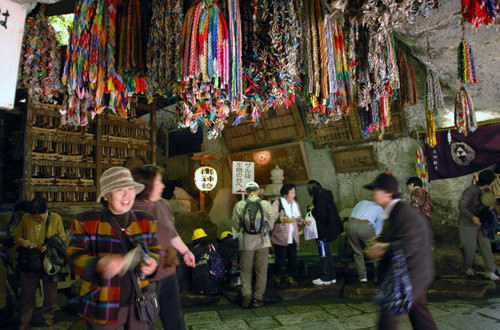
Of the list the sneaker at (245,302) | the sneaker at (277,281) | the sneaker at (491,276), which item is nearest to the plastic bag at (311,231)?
the sneaker at (277,281)

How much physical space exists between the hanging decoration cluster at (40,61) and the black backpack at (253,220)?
3.48m

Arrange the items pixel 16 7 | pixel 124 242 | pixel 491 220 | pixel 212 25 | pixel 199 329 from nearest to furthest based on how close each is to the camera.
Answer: pixel 124 242, pixel 16 7, pixel 212 25, pixel 199 329, pixel 491 220

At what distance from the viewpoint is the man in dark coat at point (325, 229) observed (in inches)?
271

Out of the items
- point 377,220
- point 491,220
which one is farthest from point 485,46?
point 377,220

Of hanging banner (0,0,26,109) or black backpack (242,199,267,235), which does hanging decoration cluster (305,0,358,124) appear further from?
hanging banner (0,0,26,109)

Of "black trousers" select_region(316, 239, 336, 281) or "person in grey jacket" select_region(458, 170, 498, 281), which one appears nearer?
"person in grey jacket" select_region(458, 170, 498, 281)

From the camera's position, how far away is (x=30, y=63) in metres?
4.22

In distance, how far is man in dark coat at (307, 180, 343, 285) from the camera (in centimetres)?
688

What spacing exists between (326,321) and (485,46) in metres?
6.47

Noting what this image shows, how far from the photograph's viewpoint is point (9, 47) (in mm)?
2645

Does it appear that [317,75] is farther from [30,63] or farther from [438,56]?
[438,56]

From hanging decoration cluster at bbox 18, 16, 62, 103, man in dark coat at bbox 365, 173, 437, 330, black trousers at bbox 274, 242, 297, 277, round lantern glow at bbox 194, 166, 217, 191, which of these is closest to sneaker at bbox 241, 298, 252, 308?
black trousers at bbox 274, 242, 297, 277

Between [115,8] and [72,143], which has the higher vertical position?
[115,8]

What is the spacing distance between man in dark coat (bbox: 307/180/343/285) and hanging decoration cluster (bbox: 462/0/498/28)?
13.6ft
